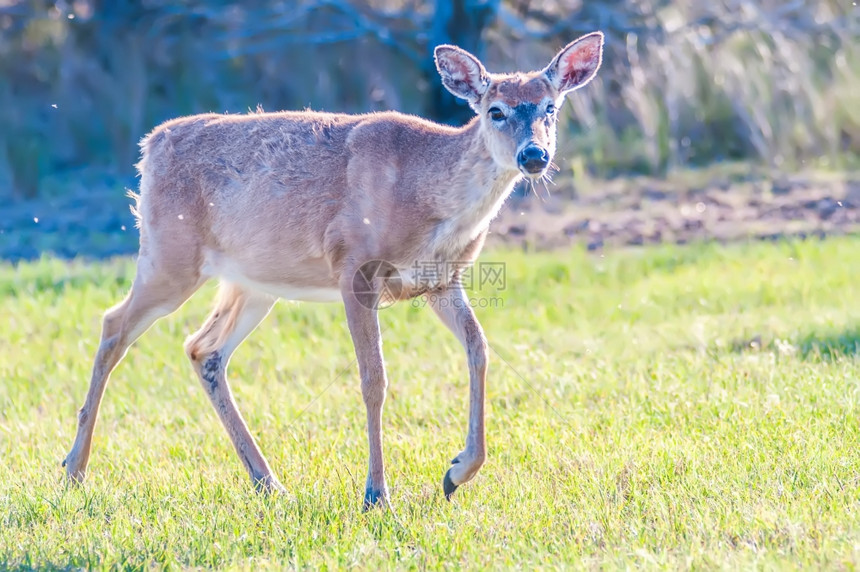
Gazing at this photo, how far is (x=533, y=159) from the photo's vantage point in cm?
561

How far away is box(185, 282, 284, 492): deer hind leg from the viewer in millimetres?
6430

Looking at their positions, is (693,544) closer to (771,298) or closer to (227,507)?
(227,507)

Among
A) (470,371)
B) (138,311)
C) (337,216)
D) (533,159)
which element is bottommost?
(470,371)

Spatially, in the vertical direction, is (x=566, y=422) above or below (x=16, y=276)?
above

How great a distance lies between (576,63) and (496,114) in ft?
2.19

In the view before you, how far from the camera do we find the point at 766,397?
6.57 meters

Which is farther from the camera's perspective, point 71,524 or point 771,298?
point 771,298

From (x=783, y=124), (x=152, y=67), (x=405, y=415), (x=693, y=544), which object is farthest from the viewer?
(x=152, y=67)

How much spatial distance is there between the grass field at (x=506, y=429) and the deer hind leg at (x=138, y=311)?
1.03 feet

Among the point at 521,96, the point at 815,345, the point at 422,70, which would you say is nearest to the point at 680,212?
the point at 422,70

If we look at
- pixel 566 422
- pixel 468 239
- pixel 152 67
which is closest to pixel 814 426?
pixel 566 422

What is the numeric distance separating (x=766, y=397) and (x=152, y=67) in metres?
11.9

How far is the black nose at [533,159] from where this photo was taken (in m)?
5.62
